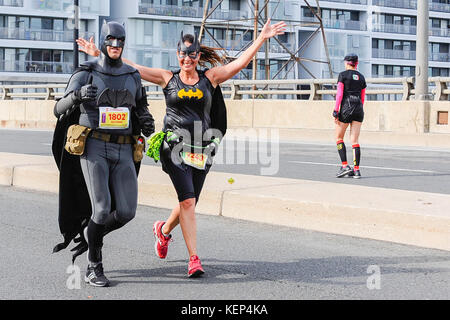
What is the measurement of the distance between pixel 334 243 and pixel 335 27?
82.9m

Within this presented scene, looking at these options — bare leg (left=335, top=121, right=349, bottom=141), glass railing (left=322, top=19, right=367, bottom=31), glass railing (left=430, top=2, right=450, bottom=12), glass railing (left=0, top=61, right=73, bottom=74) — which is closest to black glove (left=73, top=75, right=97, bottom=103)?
bare leg (left=335, top=121, right=349, bottom=141)

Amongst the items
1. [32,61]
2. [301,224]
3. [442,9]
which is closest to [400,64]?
[442,9]

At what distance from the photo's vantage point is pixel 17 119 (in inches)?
1328

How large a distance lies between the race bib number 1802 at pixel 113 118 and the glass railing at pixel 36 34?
2622 inches

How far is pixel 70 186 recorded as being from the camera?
20.7 feet

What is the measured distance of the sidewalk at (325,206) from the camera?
7.56 meters

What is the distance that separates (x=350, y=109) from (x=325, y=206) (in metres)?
4.72

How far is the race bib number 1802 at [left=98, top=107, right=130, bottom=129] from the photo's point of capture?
5.95 meters

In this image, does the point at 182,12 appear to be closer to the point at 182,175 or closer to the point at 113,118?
the point at 182,175

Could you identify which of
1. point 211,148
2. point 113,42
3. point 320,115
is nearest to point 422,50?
point 320,115

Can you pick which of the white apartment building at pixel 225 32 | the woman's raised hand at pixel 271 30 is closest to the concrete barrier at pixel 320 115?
the woman's raised hand at pixel 271 30

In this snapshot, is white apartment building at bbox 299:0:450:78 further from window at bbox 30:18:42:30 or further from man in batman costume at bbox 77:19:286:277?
man in batman costume at bbox 77:19:286:277
